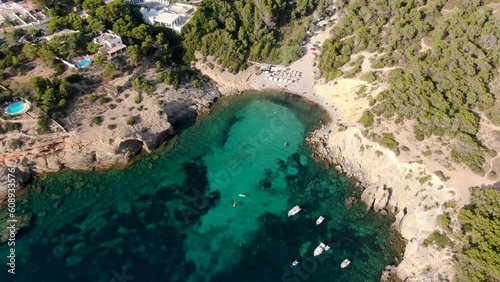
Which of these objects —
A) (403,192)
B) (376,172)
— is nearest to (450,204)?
(403,192)

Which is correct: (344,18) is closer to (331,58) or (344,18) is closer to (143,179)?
(331,58)

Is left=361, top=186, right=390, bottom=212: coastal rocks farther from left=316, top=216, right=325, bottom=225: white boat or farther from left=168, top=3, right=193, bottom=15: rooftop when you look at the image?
left=168, top=3, right=193, bottom=15: rooftop

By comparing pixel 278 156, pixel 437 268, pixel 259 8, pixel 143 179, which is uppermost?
pixel 259 8

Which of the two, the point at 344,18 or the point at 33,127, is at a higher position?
the point at 344,18

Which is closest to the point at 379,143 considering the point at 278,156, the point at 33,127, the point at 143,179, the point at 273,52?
the point at 278,156

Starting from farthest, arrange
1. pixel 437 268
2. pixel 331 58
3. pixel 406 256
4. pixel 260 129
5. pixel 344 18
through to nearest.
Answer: pixel 344 18 → pixel 331 58 → pixel 260 129 → pixel 406 256 → pixel 437 268

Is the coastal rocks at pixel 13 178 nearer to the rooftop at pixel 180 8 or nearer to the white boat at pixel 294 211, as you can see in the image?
the white boat at pixel 294 211

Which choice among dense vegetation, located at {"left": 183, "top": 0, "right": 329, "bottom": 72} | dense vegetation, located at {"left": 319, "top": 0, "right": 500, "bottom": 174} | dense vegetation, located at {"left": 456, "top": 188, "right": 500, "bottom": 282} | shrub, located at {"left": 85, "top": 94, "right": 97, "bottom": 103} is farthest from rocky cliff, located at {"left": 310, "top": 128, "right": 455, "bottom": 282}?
shrub, located at {"left": 85, "top": 94, "right": 97, "bottom": 103}
